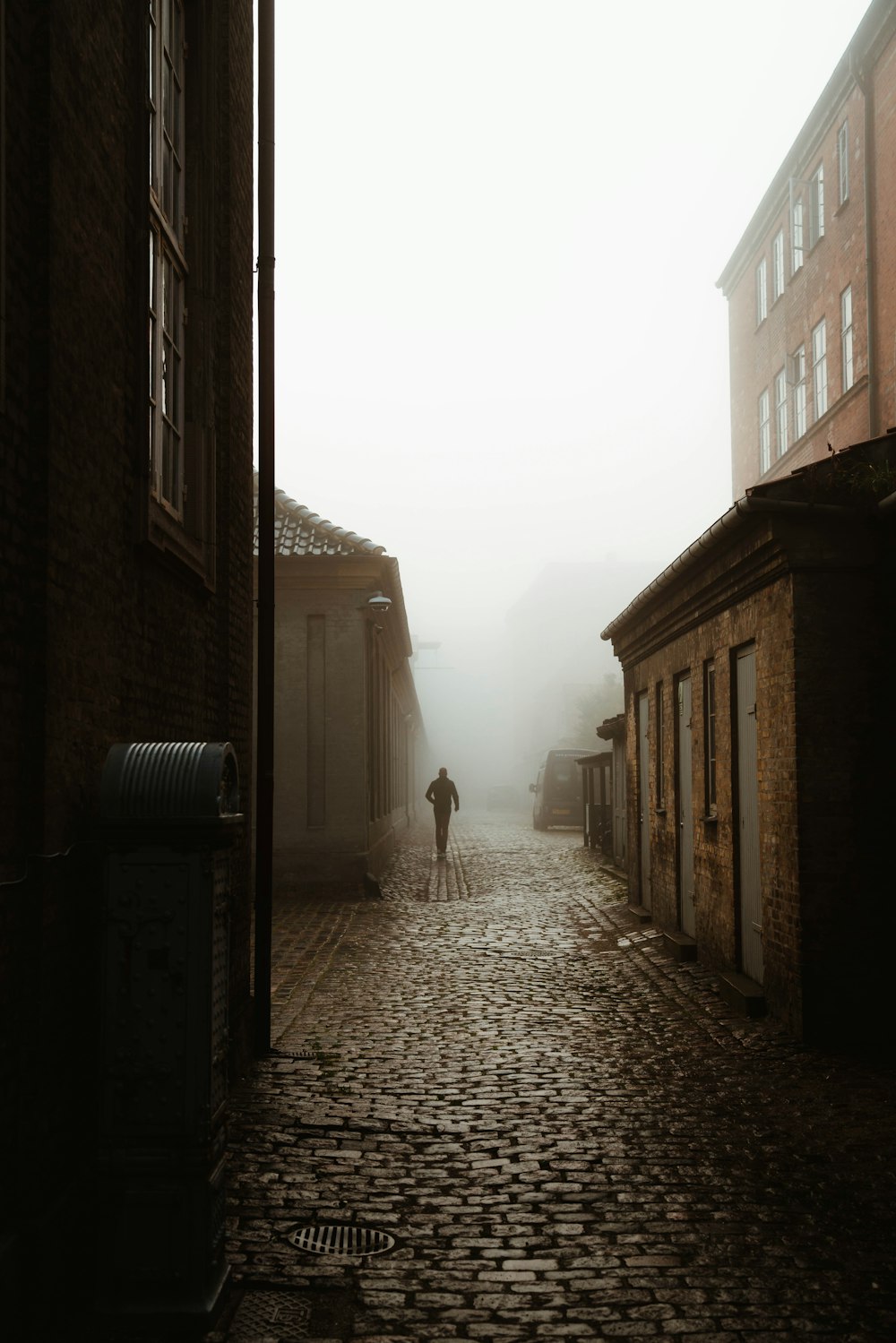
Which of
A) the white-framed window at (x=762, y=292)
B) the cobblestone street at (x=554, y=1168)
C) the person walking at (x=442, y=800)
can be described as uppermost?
the white-framed window at (x=762, y=292)

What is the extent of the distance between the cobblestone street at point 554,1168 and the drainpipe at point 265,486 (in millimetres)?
1183

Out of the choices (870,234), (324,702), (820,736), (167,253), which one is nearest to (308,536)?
(324,702)

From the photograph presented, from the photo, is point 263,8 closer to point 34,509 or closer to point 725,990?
point 34,509

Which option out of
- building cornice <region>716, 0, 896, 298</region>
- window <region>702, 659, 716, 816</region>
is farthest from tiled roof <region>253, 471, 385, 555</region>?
building cornice <region>716, 0, 896, 298</region>

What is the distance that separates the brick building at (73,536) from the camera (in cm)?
423

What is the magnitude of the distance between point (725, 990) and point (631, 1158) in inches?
172

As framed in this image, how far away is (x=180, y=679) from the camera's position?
6781mm

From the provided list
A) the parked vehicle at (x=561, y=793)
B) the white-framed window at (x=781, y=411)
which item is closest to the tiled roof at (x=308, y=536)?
the white-framed window at (x=781, y=411)

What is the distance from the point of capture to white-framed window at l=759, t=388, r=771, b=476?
104ft

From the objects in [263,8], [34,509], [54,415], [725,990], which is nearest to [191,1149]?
[34,509]

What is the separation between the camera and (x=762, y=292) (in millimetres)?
32281

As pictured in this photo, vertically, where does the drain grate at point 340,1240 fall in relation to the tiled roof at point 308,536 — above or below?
below

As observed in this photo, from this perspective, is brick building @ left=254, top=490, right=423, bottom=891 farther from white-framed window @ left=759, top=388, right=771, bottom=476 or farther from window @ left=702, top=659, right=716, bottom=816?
white-framed window @ left=759, top=388, right=771, bottom=476

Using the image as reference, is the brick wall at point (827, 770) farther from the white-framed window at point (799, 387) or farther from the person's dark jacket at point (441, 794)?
the white-framed window at point (799, 387)
